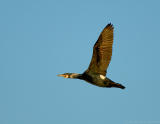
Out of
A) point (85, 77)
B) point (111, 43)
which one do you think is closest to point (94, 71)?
point (85, 77)

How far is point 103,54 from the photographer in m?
18.4

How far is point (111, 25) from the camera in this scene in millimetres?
18422

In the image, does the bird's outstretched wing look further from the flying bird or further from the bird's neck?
the bird's neck

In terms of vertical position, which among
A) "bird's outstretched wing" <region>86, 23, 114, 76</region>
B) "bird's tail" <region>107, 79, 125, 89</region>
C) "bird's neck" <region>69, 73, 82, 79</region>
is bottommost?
"bird's tail" <region>107, 79, 125, 89</region>

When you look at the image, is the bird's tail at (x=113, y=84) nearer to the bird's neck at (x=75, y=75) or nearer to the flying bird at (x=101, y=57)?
the flying bird at (x=101, y=57)

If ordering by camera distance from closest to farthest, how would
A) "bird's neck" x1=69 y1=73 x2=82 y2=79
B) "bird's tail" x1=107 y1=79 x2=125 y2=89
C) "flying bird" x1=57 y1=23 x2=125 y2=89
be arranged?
"bird's tail" x1=107 y1=79 x2=125 y2=89
"flying bird" x1=57 y1=23 x2=125 y2=89
"bird's neck" x1=69 y1=73 x2=82 y2=79

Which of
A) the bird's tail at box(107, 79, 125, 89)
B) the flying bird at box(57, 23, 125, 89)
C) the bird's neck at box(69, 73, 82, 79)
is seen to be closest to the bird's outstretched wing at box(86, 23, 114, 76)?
the flying bird at box(57, 23, 125, 89)

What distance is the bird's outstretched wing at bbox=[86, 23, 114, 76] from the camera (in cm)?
1828

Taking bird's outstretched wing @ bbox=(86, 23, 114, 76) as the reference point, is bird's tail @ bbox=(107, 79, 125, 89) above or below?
below

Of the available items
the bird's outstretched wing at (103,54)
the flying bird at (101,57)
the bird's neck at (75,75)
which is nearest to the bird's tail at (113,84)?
the flying bird at (101,57)

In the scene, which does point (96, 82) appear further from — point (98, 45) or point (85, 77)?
point (98, 45)

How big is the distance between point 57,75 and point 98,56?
10.0ft

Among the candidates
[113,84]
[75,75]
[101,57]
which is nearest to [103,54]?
[101,57]

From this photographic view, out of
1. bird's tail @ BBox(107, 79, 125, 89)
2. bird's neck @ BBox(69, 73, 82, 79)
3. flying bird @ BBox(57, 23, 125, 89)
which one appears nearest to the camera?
bird's tail @ BBox(107, 79, 125, 89)
